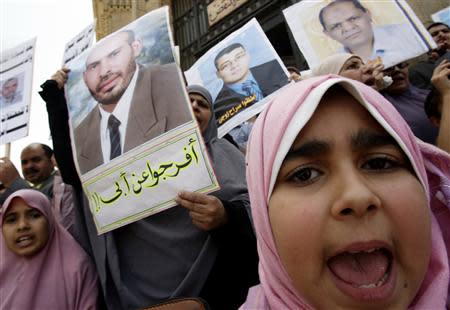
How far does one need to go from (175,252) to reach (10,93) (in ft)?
6.29

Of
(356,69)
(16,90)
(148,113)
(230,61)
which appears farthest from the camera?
(16,90)

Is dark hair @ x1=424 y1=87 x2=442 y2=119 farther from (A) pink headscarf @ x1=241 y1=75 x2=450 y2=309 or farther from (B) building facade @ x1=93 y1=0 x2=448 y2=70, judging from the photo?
(B) building facade @ x1=93 y1=0 x2=448 y2=70

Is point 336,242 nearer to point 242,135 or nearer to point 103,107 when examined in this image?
point 103,107

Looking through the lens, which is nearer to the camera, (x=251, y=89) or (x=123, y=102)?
(x=123, y=102)

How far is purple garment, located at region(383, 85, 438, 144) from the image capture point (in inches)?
55.9

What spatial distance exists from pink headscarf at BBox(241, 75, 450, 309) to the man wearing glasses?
900 millimetres

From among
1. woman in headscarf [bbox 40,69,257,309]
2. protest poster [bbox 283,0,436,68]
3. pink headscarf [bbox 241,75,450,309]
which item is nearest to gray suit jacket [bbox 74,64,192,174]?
woman in headscarf [bbox 40,69,257,309]

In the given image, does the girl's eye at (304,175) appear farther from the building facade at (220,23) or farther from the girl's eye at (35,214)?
the building facade at (220,23)

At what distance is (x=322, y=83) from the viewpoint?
67cm

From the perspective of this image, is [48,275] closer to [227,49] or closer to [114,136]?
[114,136]

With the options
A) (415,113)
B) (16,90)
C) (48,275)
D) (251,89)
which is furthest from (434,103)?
(16,90)

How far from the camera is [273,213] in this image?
649mm

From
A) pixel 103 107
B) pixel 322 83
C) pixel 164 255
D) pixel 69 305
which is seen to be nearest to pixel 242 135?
pixel 103 107

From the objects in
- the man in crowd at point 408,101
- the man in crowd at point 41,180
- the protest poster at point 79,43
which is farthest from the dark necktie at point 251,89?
the man in crowd at point 41,180
